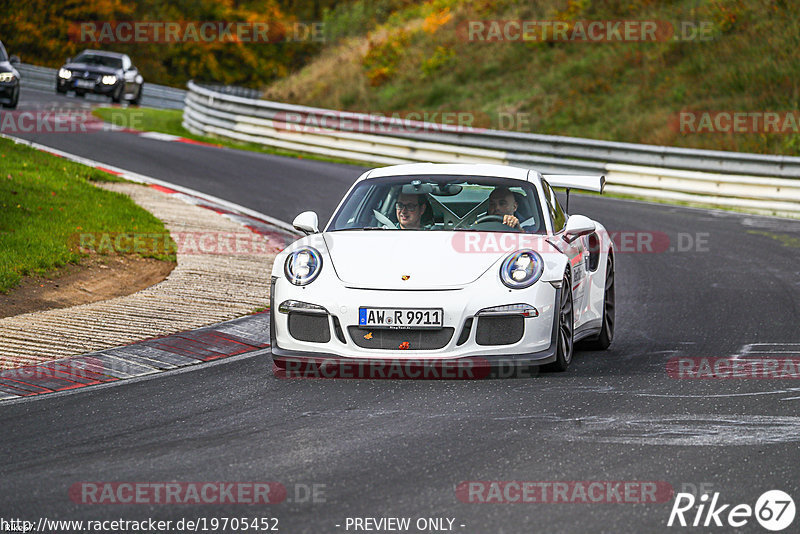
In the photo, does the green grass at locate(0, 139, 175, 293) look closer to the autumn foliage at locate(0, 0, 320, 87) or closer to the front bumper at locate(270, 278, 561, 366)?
the front bumper at locate(270, 278, 561, 366)

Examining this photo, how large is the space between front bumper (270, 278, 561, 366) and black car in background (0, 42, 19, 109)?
71.2 ft

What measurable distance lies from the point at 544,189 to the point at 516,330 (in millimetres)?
1898

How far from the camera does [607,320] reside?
9.23 m

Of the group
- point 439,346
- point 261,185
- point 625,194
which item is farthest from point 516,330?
point 625,194

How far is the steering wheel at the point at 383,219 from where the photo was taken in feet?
28.0

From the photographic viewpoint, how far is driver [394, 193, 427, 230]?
8578mm

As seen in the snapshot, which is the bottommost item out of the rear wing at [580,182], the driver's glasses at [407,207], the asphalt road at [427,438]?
the asphalt road at [427,438]

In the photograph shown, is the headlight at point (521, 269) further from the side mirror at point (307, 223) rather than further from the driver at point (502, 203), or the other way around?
the side mirror at point (307, 223)

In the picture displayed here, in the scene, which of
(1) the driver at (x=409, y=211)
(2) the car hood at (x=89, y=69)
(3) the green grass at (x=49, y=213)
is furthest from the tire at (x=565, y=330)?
(2) the car hood at (x=89, y=69)

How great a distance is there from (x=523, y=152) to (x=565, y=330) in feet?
49.7

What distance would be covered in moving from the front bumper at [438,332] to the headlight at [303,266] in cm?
9

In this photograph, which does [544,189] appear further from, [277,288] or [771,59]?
[771,59]

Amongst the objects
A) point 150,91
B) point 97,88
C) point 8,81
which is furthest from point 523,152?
point 150,91

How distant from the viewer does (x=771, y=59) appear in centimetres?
2647
